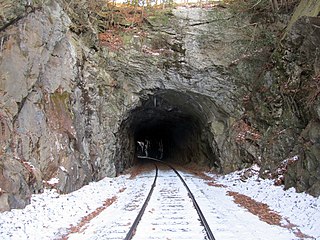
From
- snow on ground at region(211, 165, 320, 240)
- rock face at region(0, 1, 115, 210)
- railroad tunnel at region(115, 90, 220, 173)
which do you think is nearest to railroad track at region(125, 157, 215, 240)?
snow on ground at region(211, 165, 320, 240)

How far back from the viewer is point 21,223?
7141 millimetres

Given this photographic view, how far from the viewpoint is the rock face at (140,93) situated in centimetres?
970

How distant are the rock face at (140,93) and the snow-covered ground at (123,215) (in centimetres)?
51

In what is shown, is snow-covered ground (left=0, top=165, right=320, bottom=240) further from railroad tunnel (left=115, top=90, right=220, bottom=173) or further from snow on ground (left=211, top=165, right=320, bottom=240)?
railroad tunnel (left=115, top=90, right=220, bottom=173)

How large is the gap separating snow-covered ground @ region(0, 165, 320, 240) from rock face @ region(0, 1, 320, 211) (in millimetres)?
515

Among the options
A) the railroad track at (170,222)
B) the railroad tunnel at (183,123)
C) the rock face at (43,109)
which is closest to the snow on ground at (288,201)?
the railroad track at (170,222)

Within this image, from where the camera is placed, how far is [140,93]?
19750 millimetres

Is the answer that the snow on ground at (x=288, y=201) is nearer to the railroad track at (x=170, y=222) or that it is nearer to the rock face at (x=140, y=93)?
the rock face at (x=140, y=93)

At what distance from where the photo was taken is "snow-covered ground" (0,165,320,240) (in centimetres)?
673

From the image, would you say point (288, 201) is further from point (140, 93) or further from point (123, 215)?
point (140, 93)

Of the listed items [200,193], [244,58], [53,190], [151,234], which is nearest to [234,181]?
[200,193]

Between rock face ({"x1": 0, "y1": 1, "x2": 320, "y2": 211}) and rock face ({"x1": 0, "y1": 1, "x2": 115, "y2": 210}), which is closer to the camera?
rock face ({"x1": 0, "y1": 1, "x2": 115, "y2": 210})

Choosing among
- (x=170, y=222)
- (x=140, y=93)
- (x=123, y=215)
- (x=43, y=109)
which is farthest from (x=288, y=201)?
(x=140, y=93)

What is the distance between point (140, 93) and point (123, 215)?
12.0 metres
